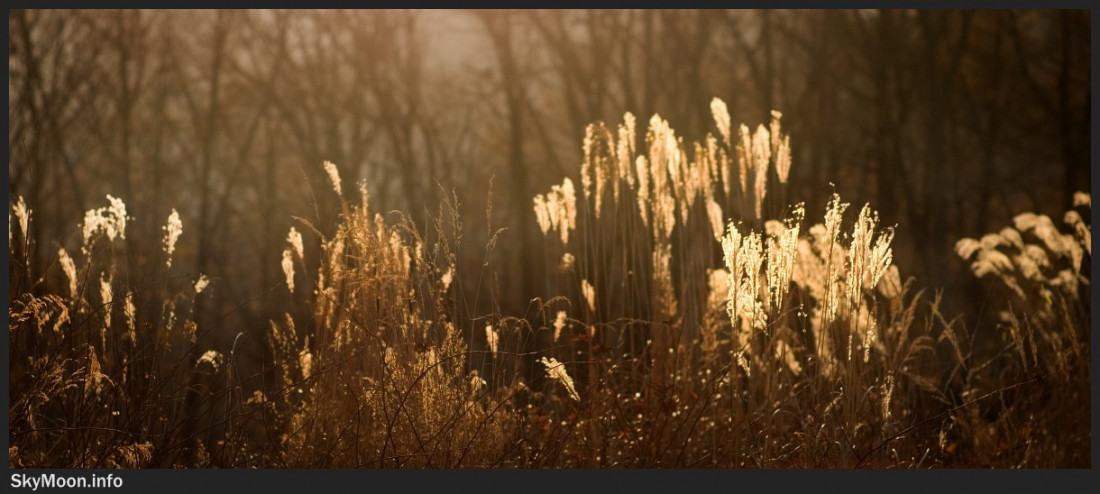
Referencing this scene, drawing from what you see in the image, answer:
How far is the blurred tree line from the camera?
7191mm

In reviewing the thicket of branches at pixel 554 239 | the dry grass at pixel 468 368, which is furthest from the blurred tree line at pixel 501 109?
the dry grass at pixel 468 368

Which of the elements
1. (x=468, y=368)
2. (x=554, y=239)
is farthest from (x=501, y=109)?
(x=468, y=368)

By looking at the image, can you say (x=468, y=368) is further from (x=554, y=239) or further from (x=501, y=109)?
(x=501, y=109)

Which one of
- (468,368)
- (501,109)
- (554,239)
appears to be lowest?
(468,368)

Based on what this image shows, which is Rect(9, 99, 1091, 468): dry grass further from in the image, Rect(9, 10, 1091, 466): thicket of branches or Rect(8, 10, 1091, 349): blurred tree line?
Rect(8, 10, 1091, 349): blurred tree line

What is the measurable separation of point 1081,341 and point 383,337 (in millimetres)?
3110

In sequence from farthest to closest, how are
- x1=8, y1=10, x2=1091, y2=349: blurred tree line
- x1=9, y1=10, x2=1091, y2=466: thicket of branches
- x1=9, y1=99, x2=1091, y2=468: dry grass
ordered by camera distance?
1. x1=8, y1=10, x2=1091, y2=349: blurred tree line
2. x1=9, y1=10, x2=1091, y2=466: thicket of branches
3. x1=9, y1=99, x2=1091, y2=468: dry grass

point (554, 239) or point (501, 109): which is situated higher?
point (501, 109)

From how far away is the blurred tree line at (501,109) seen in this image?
23.6 feet

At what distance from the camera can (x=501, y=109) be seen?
9.81 meters

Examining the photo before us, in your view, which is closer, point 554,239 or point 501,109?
point 554,239

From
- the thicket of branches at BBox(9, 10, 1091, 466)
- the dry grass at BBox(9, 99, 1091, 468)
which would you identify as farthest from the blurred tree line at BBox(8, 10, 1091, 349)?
the dry grass at BBox(9, 99, 1091, 468)

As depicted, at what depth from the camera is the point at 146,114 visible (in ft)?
30.0

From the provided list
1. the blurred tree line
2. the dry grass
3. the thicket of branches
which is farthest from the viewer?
the blurred tree line
